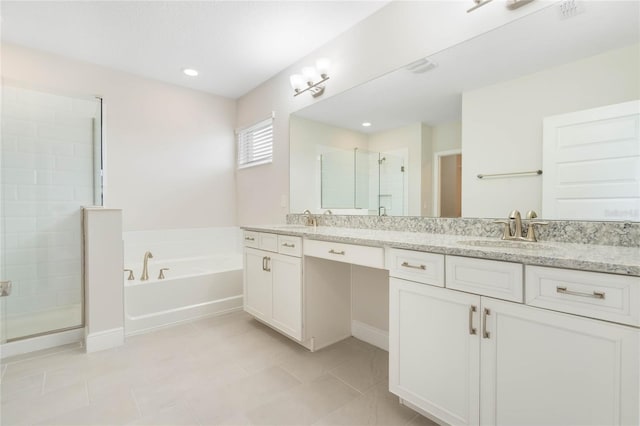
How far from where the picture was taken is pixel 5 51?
8.27ft

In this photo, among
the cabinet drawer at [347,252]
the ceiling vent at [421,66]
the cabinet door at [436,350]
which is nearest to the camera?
the cabinet door at [436,350]

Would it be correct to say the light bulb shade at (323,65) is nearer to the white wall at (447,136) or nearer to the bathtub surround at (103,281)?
the white wall at (447,136)

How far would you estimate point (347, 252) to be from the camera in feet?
5.50

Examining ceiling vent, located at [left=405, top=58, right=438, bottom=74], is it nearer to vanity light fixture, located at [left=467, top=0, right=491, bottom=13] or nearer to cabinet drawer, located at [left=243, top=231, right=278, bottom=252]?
vanity light fixture, located at [left=467, top=0, right=491, bottom=13]

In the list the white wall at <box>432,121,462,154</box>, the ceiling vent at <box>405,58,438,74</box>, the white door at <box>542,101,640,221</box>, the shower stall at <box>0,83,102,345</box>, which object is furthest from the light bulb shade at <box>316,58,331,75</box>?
the shower stall at <box>0,83,102,345</box>

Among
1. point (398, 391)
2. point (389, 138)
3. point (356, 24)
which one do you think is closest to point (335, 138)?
point (389, 138)

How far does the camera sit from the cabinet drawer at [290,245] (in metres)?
2.00

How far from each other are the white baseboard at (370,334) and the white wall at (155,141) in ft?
7.59

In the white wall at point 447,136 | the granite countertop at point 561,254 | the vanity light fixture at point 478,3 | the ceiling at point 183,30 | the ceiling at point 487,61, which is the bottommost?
the granite countertop at point 561,254

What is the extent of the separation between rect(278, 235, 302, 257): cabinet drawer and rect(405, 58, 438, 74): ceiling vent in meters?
1.35

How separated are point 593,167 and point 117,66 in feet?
12.8

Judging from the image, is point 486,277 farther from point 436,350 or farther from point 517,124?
point 517,124

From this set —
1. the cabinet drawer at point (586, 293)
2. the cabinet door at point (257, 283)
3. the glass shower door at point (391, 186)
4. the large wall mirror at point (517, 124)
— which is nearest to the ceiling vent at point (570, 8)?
the large wall mirror at point (517, 124)

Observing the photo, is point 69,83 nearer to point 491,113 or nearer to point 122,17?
point 122,17
